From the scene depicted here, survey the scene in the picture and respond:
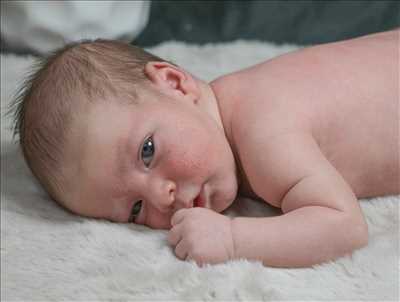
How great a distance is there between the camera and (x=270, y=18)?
73.6 inches

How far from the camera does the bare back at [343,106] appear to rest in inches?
44.0

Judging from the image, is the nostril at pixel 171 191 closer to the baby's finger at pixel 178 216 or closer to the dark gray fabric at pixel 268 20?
the baby's finger at pixel 178 216

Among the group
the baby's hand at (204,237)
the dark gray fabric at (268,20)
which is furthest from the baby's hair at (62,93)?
the dark gray fabric at (268,20)

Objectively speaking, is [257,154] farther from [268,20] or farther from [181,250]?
[268,20]

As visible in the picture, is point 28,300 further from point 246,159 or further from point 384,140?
point 384,140

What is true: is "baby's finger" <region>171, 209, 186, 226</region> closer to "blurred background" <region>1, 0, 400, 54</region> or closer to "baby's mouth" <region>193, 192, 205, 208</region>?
"baby's mouth" <region>193, 192, 205, 208</region>

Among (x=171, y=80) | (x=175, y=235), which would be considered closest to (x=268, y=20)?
(x=171, y=80)

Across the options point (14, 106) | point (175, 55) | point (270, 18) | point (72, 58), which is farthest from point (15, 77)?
point (270, 18)

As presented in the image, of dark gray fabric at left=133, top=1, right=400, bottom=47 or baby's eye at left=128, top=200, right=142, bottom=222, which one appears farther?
dark gray fabric at left=133, top=1, right=400, bottom=47

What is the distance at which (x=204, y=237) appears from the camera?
3.24 feet

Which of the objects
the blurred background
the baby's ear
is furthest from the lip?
the blurred background

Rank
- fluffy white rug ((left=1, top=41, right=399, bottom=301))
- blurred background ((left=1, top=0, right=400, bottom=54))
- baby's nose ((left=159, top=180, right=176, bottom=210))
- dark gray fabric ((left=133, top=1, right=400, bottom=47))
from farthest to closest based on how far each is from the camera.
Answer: dark gray fabric ((left=133, top=1, right=400, bottom=47)) < blurred background ((left=1, top=0, right=400, bottom=54)) < baby's nose ((left=159, top=180, right=176, bottom=210)) < fluffy white rug ((left=1, top=41, right=399, bottom=301))

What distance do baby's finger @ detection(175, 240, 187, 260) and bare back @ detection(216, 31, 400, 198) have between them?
7.4 inches

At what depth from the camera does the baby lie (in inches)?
39.4
